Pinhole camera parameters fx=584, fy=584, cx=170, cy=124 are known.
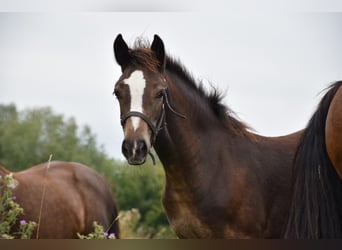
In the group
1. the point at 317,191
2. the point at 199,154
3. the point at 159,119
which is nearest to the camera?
the point at 317,191

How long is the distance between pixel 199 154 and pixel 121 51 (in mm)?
803

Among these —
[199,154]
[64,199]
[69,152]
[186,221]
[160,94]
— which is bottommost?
[186,221]

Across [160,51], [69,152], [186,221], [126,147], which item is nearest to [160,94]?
[160,51]

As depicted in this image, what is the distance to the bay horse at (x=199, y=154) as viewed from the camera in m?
3.44

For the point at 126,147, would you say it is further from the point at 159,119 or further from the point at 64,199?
the point at 64,199

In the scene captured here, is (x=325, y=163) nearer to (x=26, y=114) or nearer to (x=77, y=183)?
(x=77, y=183)

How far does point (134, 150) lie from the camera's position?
3.21 m

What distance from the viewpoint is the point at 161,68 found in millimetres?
3582

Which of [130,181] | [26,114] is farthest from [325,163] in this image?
[26,114]

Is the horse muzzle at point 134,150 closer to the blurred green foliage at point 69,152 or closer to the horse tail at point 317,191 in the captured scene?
the horse tail at point 317,191

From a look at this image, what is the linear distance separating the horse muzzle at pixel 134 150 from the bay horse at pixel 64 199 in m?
1.43

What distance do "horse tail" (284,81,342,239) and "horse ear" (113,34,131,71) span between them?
1.18 m

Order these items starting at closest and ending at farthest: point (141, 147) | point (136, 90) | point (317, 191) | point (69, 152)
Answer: point (317, 191) < point (141, 147) < point (136, 90) < point (69, 152)

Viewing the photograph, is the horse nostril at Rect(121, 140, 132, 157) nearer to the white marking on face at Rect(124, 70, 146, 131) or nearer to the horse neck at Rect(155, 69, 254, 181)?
the white marking on face at Rect(124, 70, 146, 131)
